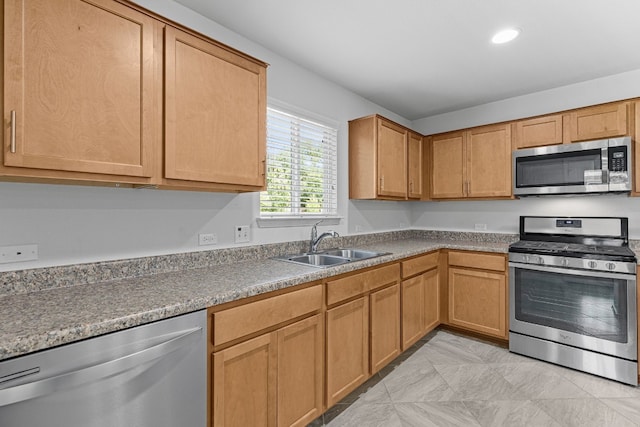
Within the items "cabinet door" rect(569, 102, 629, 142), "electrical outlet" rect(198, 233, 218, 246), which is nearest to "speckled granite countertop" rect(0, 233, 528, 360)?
"electrical outlet" rect(198, 233, 218, 246)

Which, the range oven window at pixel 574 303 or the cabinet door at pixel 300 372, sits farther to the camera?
the range oven window at pixel 574 303

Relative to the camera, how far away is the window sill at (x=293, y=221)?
2.38 m

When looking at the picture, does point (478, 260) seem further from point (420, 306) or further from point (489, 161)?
point (489, 161)

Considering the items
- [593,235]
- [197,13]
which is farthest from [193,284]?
[593,235]

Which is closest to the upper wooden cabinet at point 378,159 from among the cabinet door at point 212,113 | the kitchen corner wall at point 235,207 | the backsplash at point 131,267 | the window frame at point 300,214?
the kitchen corner wall at point 235,207

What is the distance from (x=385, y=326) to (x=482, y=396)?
79 cm

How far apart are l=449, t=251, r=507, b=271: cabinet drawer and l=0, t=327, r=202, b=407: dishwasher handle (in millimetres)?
2687

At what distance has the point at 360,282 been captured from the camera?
215 centimetres

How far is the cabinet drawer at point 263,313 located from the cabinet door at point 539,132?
264cm

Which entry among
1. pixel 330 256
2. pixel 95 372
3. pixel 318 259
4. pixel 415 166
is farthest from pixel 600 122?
pixel 95 372

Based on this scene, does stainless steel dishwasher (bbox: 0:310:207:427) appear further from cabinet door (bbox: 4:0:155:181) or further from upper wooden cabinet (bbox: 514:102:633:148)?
upper wooden cabinet (bbox: 514:102:633:148)

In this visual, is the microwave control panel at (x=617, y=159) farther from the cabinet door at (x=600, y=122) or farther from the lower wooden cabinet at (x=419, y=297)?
the lower wooden cabinet at (x=419, y=297)

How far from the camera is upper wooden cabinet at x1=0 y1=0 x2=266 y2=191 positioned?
3.80 ft

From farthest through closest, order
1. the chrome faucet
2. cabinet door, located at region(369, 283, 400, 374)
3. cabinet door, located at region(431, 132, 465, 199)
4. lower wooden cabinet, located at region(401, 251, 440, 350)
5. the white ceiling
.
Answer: cabinet door, located at region(431, 132, 465, 199), lower wooden cabinet, located at region(401, 251, 440, 350), the chrome faucet, cabinet door, located at region(369, 283, 400, 374), the white ceiling
